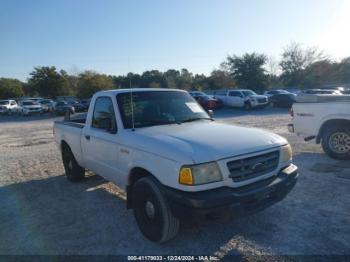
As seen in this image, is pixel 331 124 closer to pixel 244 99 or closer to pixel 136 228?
pixel 136 228

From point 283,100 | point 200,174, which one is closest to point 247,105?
point 283,100

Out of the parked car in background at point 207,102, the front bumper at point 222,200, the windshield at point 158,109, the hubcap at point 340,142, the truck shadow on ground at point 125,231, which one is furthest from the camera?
the parked car in background at point 207,102

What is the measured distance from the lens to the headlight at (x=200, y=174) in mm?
3064

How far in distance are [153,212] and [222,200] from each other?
0.93m

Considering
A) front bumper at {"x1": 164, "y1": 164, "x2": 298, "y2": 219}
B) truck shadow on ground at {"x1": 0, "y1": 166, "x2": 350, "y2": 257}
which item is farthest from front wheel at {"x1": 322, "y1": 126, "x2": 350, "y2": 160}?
front bumper at {"x1": 164, "y1": 164, "x2": 298, "y2": 219}

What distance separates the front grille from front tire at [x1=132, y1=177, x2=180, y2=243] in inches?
33.0

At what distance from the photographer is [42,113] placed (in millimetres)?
34438

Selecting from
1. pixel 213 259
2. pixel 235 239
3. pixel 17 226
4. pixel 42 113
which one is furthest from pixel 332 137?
pixel 42 113

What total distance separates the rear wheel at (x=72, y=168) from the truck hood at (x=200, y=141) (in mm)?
2847

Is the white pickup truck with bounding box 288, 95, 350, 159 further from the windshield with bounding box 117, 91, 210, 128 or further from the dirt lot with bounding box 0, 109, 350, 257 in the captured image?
the windshield with bounding box 117, 91, 210, 128

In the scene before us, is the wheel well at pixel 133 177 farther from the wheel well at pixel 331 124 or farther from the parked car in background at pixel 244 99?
the parked car in background at pixel 244 99

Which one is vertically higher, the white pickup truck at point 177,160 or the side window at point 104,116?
the side window at point 104,116

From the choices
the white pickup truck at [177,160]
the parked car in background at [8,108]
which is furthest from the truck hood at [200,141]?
the parked car in background at [8,108]

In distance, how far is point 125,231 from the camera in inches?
160
